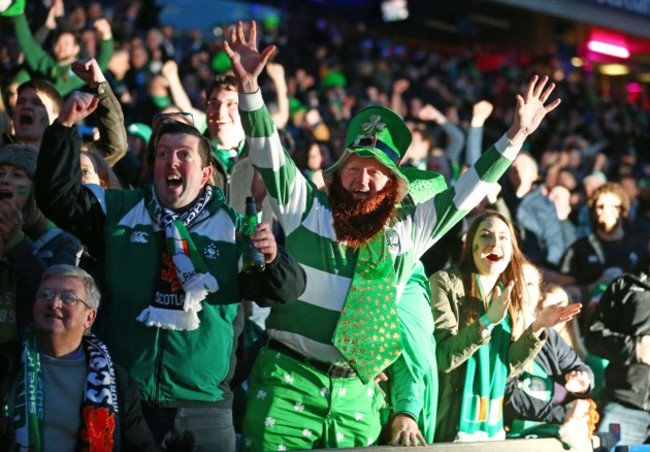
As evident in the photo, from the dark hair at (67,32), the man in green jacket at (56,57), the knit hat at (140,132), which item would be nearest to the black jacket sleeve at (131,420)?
the knit hat at (140,132)

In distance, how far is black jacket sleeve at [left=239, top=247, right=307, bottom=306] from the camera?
4.16 meters

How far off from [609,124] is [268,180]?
1844cm

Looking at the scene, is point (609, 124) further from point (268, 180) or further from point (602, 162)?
point (268, 180)

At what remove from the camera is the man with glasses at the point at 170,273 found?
4223mm

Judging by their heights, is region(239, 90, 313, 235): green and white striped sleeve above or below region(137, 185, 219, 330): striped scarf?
above

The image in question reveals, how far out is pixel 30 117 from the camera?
581cm

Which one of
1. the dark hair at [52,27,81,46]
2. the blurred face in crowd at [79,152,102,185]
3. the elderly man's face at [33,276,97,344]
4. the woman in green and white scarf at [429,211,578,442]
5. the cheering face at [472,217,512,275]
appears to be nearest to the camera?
the elderly man's face at [33,276,97,344]

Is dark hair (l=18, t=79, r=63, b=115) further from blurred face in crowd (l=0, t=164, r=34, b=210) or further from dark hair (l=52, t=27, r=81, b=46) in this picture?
dark hair (l=52, t=27, r=81, b=46)

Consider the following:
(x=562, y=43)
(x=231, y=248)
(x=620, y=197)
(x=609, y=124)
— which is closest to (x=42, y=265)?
(x=231, y=248)

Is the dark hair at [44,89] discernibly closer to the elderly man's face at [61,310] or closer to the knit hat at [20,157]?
the knit hat at [20,157]

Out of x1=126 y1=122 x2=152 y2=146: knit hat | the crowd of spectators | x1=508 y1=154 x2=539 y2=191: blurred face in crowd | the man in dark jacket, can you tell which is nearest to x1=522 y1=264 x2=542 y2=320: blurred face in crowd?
the crowd of spectators

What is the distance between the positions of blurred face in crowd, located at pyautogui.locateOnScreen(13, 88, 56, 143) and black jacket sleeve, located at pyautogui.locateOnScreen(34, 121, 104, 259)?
5.06 ft

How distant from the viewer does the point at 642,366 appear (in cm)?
715

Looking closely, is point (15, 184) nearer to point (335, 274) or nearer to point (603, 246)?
point (335, 274)
